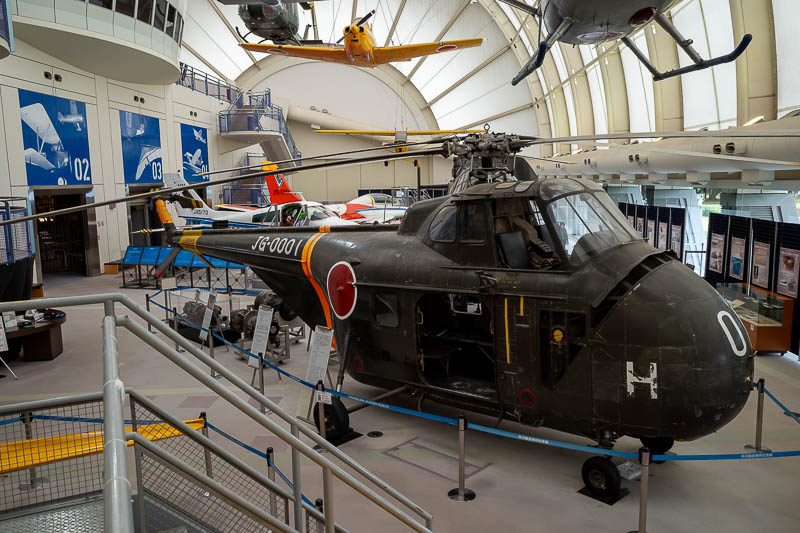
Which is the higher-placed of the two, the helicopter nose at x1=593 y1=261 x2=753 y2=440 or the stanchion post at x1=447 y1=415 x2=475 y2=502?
the helicopter nose at x1=593 y1=261 x2=753 y2=440

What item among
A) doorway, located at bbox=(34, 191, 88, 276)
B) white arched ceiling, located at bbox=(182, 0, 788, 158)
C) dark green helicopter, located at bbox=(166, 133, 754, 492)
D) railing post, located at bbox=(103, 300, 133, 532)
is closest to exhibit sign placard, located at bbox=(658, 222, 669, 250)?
white arched ceiling, located at bbox=(182, 0, 788, 158)

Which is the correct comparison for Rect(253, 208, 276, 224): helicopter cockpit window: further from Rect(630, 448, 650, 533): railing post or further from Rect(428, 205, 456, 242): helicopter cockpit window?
Rect(630, 448, 650, 533): railing post

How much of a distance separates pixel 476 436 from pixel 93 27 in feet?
57.5

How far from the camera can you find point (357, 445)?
6.96 meters

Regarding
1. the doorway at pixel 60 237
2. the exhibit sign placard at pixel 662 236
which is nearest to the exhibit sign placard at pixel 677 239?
the exhibit sign placard at pixel 662 236

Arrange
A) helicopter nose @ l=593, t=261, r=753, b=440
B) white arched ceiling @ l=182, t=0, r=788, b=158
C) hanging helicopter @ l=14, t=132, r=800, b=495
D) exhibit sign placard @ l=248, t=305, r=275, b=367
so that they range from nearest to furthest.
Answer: helicopter nose @ l=593, t=261, r=753, b=440 < hanging helicopter @ l=14, t=132, r=800, b=495 < exhibit sign placard @ l=248, t=305, r=275, b=367 < white arched ceiling @ l=182, t=0, r=788, b=158

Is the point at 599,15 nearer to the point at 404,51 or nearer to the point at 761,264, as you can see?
the point at 761,264

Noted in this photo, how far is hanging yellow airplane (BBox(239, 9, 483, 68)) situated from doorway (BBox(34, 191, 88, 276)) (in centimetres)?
981

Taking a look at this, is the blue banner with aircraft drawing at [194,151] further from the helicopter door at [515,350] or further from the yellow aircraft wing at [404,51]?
the helicopter door at [515,350]

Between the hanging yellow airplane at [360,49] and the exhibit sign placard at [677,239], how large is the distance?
993 cm

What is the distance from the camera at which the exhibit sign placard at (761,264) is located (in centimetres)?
1067

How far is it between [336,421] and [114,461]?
5.90 m

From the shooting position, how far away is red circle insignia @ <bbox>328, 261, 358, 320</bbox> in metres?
7.31

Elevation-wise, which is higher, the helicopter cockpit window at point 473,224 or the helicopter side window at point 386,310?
the helicopter cockpit window at point 473,224
